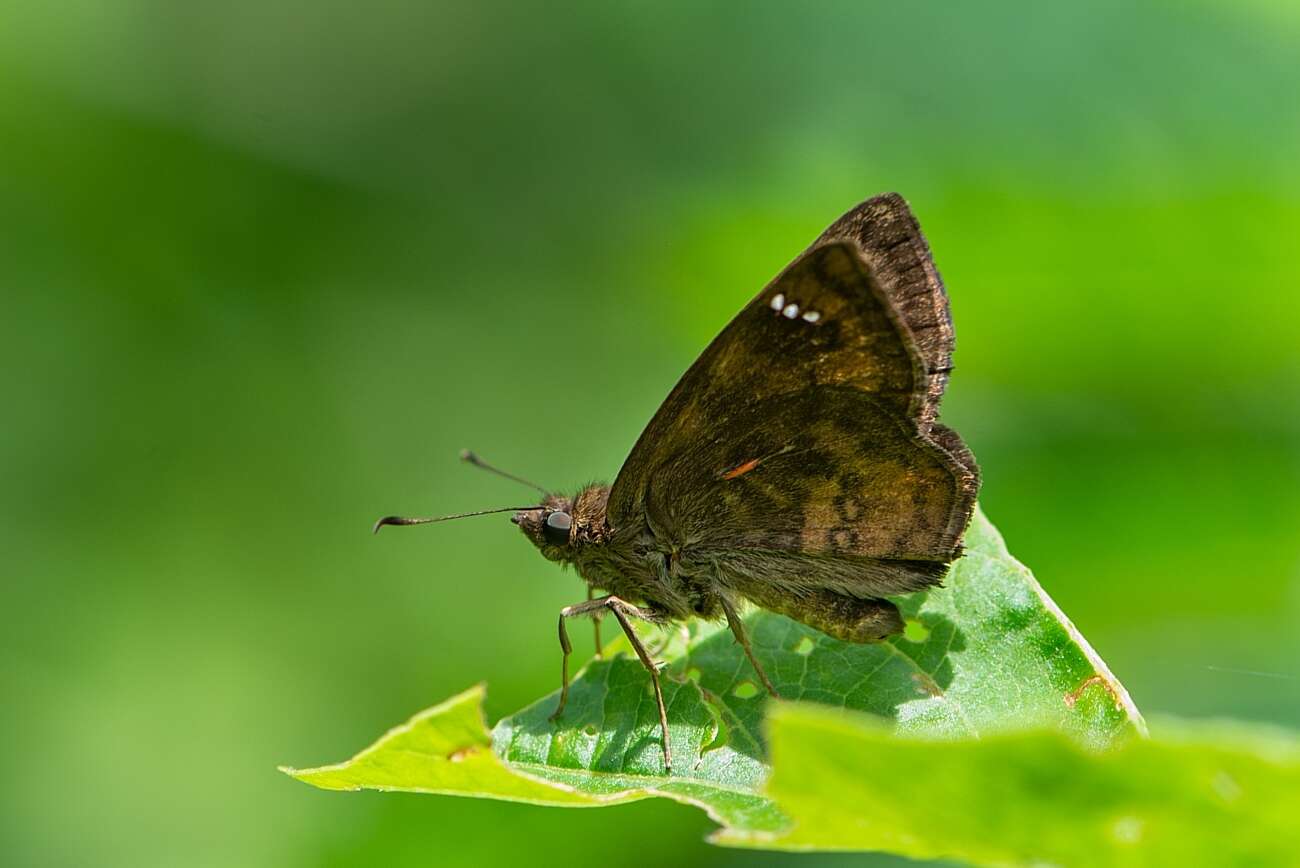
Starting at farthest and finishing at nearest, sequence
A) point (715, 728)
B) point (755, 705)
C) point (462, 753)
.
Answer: point (755, 705) < point (715, 728) < point (462, 753)

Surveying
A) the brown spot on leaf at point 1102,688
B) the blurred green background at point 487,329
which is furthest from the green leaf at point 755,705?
the blurred green background at point 487,329

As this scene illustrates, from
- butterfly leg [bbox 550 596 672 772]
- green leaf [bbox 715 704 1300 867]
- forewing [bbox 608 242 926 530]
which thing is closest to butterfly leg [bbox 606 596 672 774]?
butterfly leg [bbox 550 596 672 772]

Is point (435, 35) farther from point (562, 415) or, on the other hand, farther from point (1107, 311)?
point (1107, 311)

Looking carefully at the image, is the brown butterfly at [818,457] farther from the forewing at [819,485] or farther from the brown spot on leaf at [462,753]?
the brown spot on leaf at [462,753]

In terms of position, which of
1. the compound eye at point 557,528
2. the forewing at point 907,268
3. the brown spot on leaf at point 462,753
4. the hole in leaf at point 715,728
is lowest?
the brown spot on leaf at point 462,753

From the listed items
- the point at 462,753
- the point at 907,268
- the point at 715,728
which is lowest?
the point at 462,753

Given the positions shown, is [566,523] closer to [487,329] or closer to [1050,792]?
[1050,792]

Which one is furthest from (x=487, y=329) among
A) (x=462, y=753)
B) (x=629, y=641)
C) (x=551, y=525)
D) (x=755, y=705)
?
(x=462, y=753)
